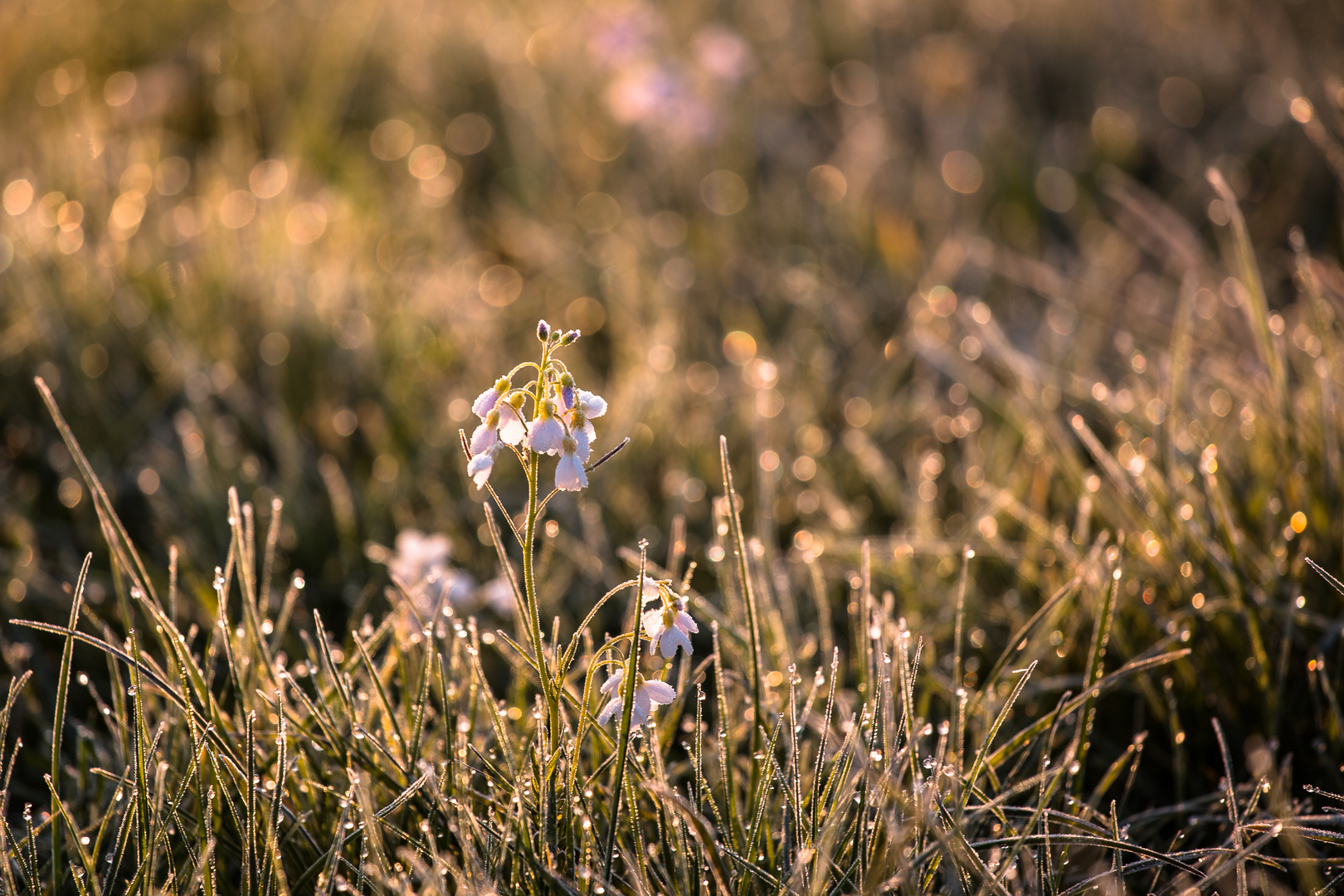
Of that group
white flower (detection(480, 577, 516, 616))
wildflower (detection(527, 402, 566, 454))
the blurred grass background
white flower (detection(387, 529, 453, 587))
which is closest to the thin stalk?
Result: wildflower (detection(527, 402, 566, 454))

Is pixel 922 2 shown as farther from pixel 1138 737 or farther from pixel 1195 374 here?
pixel 1138 737

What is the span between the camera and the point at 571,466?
1.17 m

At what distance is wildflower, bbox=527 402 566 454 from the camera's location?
3.82 ft

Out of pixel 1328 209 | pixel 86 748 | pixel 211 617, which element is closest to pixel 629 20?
pixel 1328 209

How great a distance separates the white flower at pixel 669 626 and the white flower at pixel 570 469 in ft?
0.67

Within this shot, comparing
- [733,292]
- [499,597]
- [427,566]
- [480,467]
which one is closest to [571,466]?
[480,467]

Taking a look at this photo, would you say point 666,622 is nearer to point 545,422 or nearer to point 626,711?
point 626,711

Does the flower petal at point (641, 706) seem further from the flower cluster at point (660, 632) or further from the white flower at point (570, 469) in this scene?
the white flower at point (570, 469)

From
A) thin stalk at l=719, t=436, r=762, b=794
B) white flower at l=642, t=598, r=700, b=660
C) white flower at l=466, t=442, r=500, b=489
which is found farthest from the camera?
thin stalk at l=719, t=436, r=762, b=794

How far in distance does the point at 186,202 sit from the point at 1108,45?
486 centimetres

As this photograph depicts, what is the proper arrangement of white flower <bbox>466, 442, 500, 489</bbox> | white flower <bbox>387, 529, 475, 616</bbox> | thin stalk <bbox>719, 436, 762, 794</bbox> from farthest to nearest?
1. white flower <bbox>387, 529, 475, 616</bbox>
2. thin stalk <bbox>719, 436, 762, 794</bbox>
3. white flower <bbox>466, 442, 500, 489</bbox>

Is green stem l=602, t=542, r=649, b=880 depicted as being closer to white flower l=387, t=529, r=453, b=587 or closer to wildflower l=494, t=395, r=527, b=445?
wildflower l=494, t=395, r=527, b=445

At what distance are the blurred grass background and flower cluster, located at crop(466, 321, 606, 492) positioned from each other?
95cm

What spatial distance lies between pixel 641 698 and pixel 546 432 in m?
0.39
